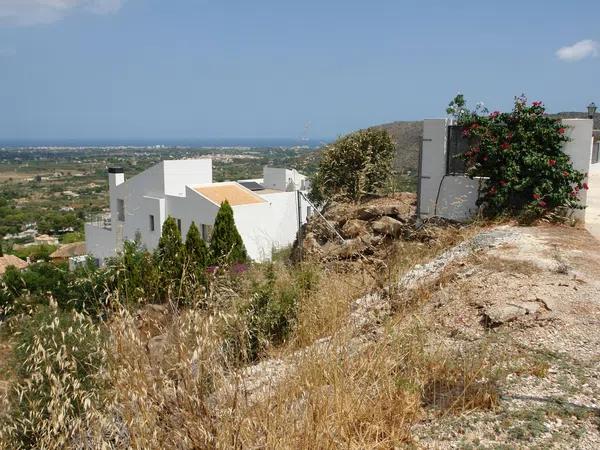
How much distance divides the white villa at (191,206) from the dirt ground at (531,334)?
1473 cm

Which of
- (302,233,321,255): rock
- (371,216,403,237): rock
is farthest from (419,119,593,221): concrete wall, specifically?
(302,233,321,255): rock

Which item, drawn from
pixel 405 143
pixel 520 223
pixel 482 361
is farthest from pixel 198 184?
pixel 482 361

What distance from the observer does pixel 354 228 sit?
1017 centimetres

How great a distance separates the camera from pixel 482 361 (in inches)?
152

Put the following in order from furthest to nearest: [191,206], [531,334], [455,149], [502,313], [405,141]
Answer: [191,206] → [405,141] → [455,149] → [502,313] → [531,334]

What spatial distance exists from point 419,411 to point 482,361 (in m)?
0.69

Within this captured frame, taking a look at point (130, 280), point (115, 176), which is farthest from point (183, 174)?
point (130, 280)

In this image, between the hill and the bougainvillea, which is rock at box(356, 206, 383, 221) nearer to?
the bougainvillea

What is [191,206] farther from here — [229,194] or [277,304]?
[277,304]

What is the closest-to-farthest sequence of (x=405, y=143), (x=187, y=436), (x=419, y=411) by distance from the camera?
(x=187, y=436) < (x=419, y=411) < (x=405, y=143)

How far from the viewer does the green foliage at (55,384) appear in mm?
2867

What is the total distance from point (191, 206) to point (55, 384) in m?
20.5

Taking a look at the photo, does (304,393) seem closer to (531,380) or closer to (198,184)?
(531,380)

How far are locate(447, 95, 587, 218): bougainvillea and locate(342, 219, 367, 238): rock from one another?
2142 millimetres
